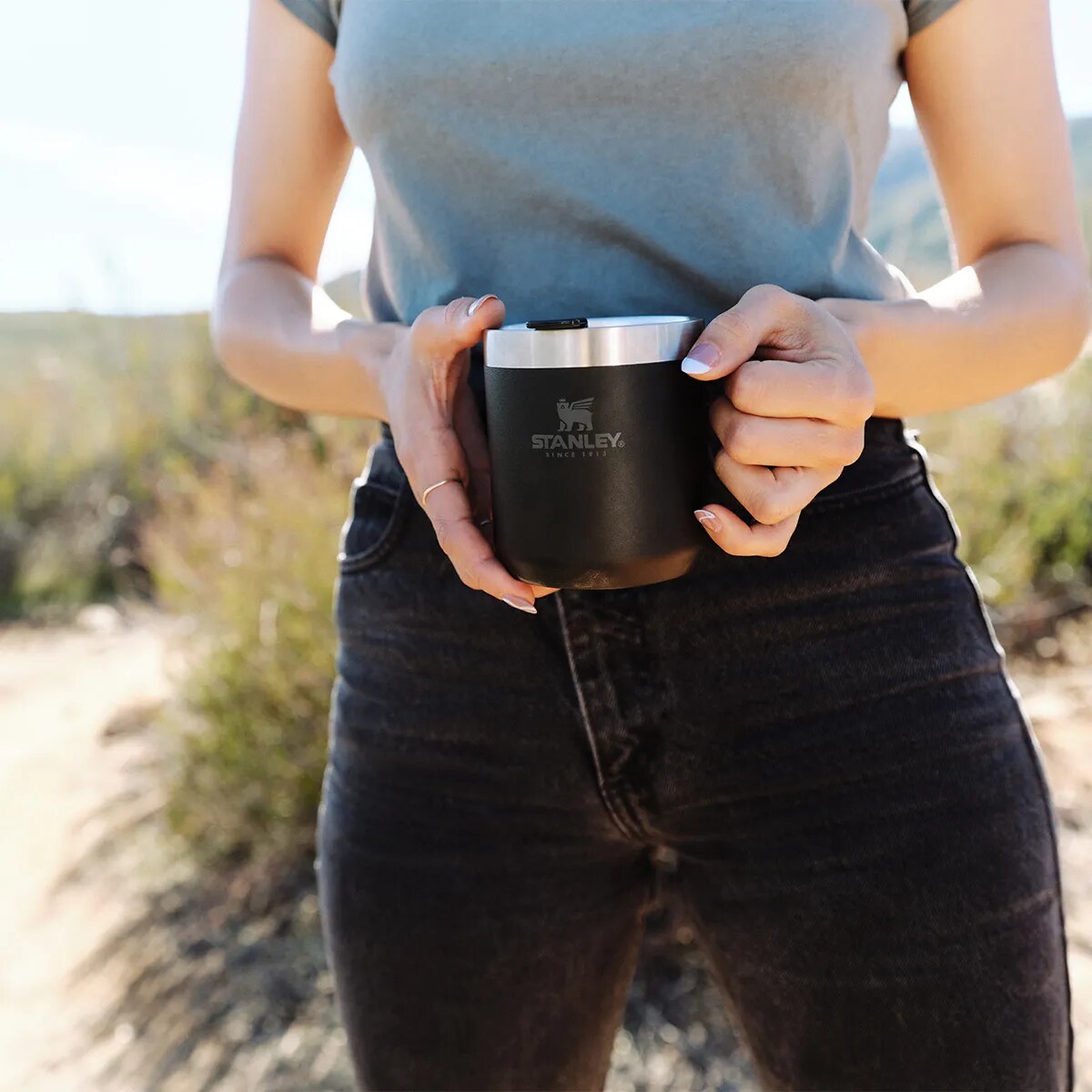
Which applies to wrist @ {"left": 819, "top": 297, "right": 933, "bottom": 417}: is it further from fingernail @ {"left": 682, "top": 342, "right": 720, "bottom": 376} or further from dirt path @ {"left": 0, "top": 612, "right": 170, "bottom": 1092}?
dirt path @ {"left": 0, "top": 612, "right": 170, "bottom": 1092}

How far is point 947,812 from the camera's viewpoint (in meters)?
0.85

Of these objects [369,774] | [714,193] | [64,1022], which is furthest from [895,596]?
[64,1022]

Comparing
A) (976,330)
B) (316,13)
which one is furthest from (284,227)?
(976,330)

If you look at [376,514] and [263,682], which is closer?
[376,514]

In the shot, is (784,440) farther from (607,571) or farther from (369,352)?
(369,352)

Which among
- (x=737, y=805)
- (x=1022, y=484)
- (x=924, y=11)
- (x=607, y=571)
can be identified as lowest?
(x=737, y=805)

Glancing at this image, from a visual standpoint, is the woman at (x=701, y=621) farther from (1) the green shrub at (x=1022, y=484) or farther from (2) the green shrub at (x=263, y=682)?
(1) the green shrub at (x=1022, y=484)

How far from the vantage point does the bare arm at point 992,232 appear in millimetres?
890

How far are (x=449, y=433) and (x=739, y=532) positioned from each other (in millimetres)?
222

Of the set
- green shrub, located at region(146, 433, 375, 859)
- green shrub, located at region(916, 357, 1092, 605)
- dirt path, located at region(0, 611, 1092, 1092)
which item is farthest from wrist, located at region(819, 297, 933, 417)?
green shrub, located at region(916, 357, 1092, 605)

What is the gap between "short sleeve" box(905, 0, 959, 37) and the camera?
0.91 metres

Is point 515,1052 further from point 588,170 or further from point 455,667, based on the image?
point 588,170

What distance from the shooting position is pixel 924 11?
3.02 ft

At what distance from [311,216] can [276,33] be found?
6.6 inches
